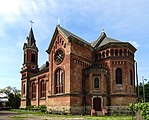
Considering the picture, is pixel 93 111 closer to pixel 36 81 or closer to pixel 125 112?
pixel 125 112

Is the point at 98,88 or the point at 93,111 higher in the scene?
the point at 98,88

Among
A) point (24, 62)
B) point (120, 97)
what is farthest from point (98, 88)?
point (24, 62)

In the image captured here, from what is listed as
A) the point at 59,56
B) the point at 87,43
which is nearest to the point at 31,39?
the point at 87,43

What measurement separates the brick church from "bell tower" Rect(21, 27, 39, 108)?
54.7 ft

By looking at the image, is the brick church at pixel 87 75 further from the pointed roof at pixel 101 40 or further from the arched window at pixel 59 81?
the pointed roof at pixel 101 40

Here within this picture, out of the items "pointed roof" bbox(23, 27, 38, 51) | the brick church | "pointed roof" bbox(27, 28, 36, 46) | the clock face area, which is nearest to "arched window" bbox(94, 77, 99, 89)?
the brick church

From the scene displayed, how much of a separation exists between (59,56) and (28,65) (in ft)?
62.7

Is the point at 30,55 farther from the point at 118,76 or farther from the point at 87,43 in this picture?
the point at 118,76

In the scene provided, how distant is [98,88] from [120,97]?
3.67 metres

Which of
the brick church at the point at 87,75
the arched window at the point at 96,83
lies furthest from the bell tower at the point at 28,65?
the arched window at the point at 96,83

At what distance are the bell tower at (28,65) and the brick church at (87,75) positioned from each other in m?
16.7

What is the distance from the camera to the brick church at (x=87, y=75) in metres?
36.5

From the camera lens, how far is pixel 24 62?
57750 mm

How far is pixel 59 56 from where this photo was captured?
39781 mm
